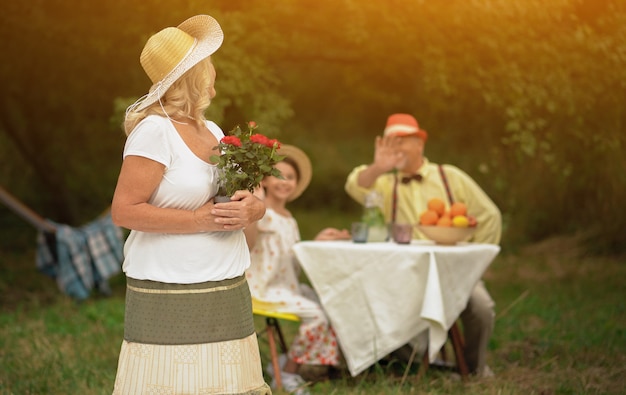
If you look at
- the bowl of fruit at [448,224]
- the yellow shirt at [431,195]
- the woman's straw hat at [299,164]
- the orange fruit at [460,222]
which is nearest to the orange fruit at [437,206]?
the bowl of fruit at [448,224]

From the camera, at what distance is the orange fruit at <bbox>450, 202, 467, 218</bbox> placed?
4.77m

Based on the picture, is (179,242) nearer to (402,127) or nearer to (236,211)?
(236,211)

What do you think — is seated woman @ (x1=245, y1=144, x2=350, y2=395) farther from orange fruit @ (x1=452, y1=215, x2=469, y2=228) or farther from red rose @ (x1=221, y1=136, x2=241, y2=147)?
red rose @ (x1=221, y1=136, x2=241, y2=147)

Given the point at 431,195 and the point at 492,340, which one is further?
the point at 492,340

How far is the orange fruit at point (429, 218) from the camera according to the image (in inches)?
187

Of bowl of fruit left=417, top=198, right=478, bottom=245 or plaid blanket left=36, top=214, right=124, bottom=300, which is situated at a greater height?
bowl of fruit left=417, top=198, right=478, bottom=245

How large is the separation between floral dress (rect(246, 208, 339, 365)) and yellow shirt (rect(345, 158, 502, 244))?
2.02ft

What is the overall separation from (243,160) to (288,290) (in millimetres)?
2179

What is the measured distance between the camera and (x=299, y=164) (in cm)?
505

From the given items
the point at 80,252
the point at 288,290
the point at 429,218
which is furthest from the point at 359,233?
the point at 80,252

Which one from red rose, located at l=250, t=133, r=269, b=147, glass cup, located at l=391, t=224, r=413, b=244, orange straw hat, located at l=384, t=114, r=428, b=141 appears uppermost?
red rose, located at l=250, t=133, r=269, b=147

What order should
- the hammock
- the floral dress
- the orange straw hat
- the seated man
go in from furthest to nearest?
the hammock < the orange straw hat < the seated man < the floral dress

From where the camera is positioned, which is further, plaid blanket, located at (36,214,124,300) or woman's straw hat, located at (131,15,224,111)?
plaid blanket, located at (36,214,124,300)

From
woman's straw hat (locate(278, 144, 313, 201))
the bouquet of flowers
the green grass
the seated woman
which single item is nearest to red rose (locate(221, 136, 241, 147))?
the bouquet of flowers
